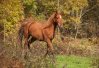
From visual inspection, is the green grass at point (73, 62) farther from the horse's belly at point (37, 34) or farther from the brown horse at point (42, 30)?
the horse's belly at point (37, 34)

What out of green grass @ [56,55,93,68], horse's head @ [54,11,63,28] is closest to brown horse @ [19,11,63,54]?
horse's head @ [54,11,63,28]

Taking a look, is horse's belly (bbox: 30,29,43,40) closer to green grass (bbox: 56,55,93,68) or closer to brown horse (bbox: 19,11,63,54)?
brown horse (bbox: 19,11,63,54)

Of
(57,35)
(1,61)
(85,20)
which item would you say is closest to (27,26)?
(1,61)

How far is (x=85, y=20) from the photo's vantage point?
45.0 metres

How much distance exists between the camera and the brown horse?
18973 millimetres

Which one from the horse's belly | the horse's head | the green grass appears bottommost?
the green grass

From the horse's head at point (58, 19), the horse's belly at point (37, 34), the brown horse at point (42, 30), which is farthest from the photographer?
the horse's belly at point (37, 34)

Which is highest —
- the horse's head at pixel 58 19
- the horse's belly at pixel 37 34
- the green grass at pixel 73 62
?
the horse's head at pixel 58 19

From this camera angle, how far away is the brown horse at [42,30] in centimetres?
1897

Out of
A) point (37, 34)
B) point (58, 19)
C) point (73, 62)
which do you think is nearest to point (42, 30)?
point (37, 34)

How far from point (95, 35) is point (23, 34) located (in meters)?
17.0

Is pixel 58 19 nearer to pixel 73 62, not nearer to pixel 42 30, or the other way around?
pixel 42 30

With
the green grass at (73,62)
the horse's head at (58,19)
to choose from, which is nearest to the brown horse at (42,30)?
the horse's head at (58,19)

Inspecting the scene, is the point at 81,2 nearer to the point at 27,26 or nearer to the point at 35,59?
the point at 27,26
